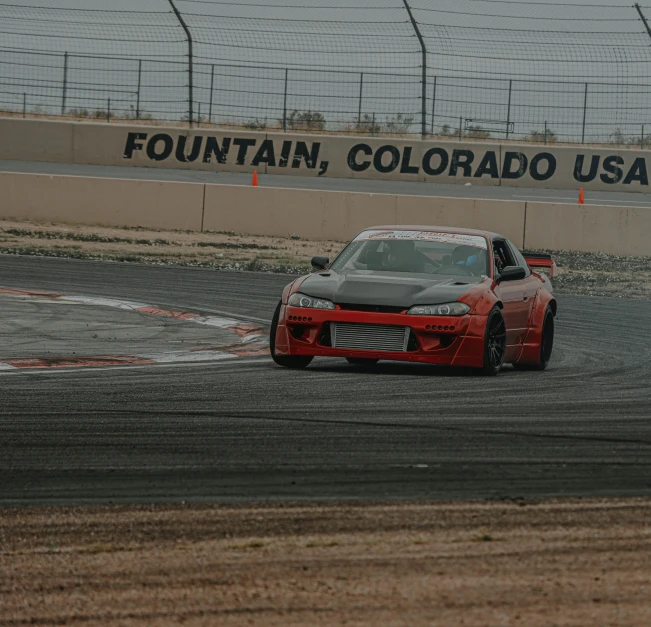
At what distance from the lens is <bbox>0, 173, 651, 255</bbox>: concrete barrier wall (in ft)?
68.3

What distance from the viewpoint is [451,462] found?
648 centimetres

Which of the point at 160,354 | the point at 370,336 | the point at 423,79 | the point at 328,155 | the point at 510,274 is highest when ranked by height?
the point at 423,79

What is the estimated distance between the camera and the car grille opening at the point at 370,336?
9844mm

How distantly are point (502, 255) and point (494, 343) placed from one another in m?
1.40

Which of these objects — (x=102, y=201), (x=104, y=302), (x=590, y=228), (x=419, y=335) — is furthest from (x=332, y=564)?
(x=102, y=201)

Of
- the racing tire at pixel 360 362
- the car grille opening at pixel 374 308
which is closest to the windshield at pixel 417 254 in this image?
the racing tire at pixel 360 362

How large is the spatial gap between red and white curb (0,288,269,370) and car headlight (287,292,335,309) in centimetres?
112

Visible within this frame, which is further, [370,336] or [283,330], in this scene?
[283,330]

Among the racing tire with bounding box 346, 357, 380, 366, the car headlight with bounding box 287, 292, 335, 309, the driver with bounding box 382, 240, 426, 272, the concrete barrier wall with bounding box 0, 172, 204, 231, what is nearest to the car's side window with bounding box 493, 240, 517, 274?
the driver with bounding box 382, 240, 426, 272

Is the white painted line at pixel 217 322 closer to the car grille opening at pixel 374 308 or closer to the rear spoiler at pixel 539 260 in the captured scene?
the rear spoiler at pixel 539 260

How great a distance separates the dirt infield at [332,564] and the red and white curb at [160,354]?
16.5 ft

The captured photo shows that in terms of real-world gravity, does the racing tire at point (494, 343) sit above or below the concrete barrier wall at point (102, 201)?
below

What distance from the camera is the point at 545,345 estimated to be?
11.4 m

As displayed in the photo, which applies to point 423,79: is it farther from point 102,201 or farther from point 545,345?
point 545,345
